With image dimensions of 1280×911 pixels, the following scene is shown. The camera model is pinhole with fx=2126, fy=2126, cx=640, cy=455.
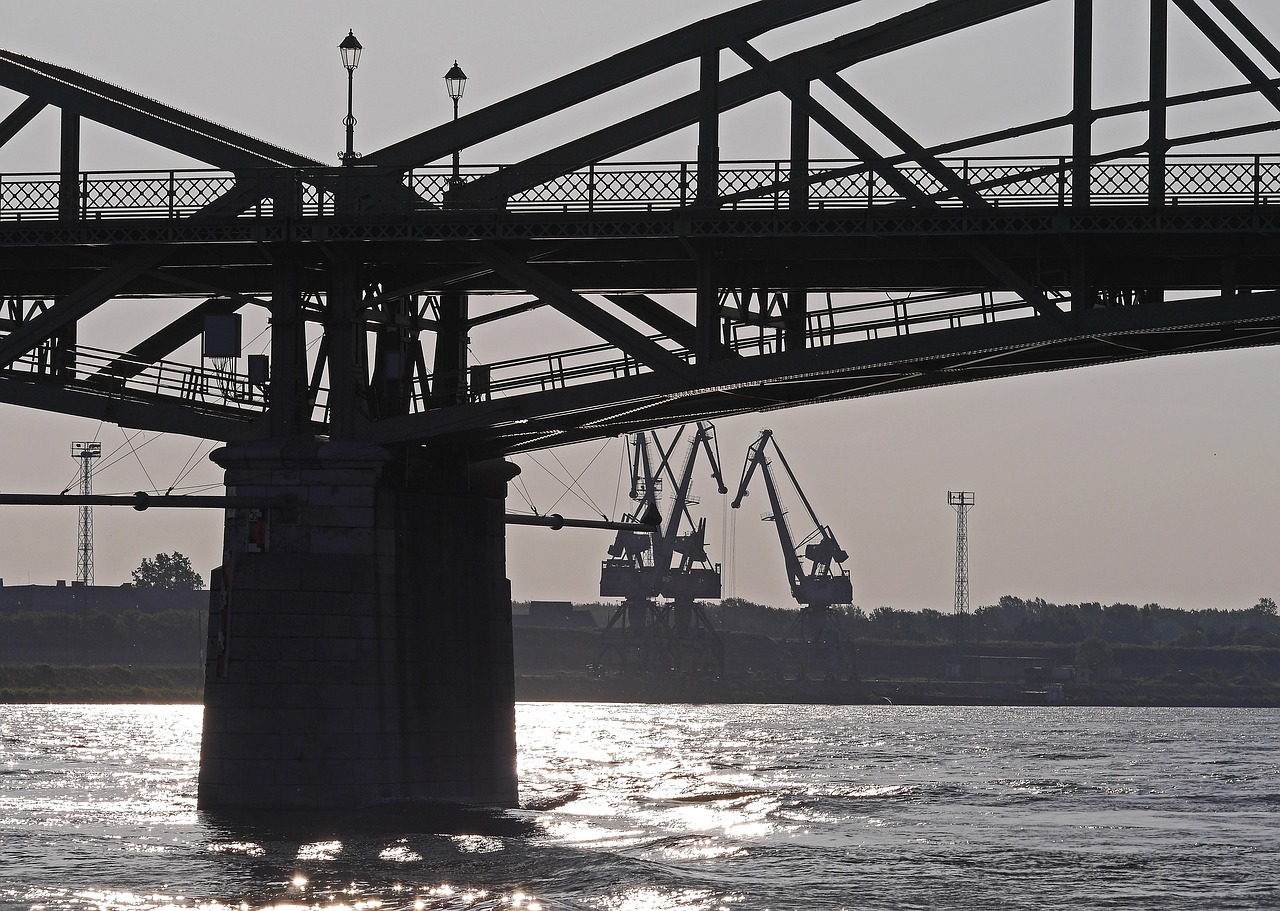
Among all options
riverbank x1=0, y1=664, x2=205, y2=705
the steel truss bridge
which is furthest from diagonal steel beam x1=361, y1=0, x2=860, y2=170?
riverbank x1=0, y1=664, x2=205, y2=705

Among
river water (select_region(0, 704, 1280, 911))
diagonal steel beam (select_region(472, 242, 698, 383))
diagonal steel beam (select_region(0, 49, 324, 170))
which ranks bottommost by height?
river water (select_region(0, 704, 1280, 911))

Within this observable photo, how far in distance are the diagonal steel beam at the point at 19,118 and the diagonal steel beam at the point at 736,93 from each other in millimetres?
8624

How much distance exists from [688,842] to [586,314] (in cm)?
1050

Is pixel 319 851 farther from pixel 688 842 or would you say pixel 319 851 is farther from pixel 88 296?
pixel 88 296

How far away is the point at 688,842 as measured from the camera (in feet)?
135

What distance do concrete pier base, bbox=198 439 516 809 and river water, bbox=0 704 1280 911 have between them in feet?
3.61

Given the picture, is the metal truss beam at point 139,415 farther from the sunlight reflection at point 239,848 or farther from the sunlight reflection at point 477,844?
the sunlight reflection at point 477,844

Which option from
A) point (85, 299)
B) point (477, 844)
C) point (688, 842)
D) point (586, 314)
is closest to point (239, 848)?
point (477, 844)

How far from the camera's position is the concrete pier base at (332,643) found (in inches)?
1512

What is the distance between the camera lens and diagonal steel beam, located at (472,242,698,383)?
125ft

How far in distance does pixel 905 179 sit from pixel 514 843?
13.7 m

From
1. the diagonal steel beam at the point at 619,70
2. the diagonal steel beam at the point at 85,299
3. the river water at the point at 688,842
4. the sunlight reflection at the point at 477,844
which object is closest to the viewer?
the river water at the point at 688,842

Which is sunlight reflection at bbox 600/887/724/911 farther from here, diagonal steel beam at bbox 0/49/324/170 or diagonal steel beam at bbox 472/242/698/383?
diagonal steel beam at bbox 0/49/324/170

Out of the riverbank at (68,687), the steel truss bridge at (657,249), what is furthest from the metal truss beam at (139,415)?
the riverbank at (68,687)
